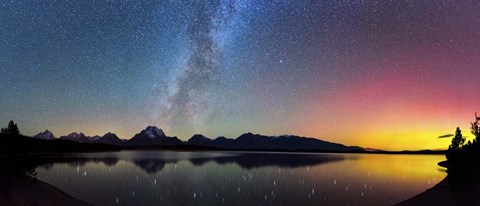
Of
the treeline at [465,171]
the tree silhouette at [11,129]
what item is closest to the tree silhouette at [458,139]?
the treeline at [465,171]

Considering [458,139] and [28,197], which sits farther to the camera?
[458,139]

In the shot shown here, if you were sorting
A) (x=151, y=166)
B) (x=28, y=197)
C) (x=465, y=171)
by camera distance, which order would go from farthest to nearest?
(x=151, y=166) < (x=465, y=171) < (x=28, y=197)

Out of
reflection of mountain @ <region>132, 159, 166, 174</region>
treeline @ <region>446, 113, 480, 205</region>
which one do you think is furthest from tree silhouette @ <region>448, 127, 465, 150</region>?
reflection of mountain @ <region>132, 159, 166, 174</region>

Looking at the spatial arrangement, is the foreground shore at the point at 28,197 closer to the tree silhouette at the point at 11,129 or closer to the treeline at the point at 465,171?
the treeline at the point at 465,171

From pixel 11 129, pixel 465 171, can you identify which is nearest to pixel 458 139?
pixel 465 171

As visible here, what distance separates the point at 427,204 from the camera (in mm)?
31234

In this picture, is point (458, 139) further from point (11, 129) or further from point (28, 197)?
point (11, 129)

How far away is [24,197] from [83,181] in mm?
24591

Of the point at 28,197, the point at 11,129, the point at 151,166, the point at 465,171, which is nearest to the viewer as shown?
the point at 28,197

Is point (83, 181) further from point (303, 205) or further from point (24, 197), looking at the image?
point (303, 205)

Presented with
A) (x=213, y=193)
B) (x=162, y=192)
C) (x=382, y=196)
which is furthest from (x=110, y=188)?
(x=382, y=196)

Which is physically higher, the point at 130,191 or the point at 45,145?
Result: the point at 45,145

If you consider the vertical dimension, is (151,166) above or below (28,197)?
above

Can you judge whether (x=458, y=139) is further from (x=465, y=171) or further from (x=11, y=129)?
(x=11, y=129)
